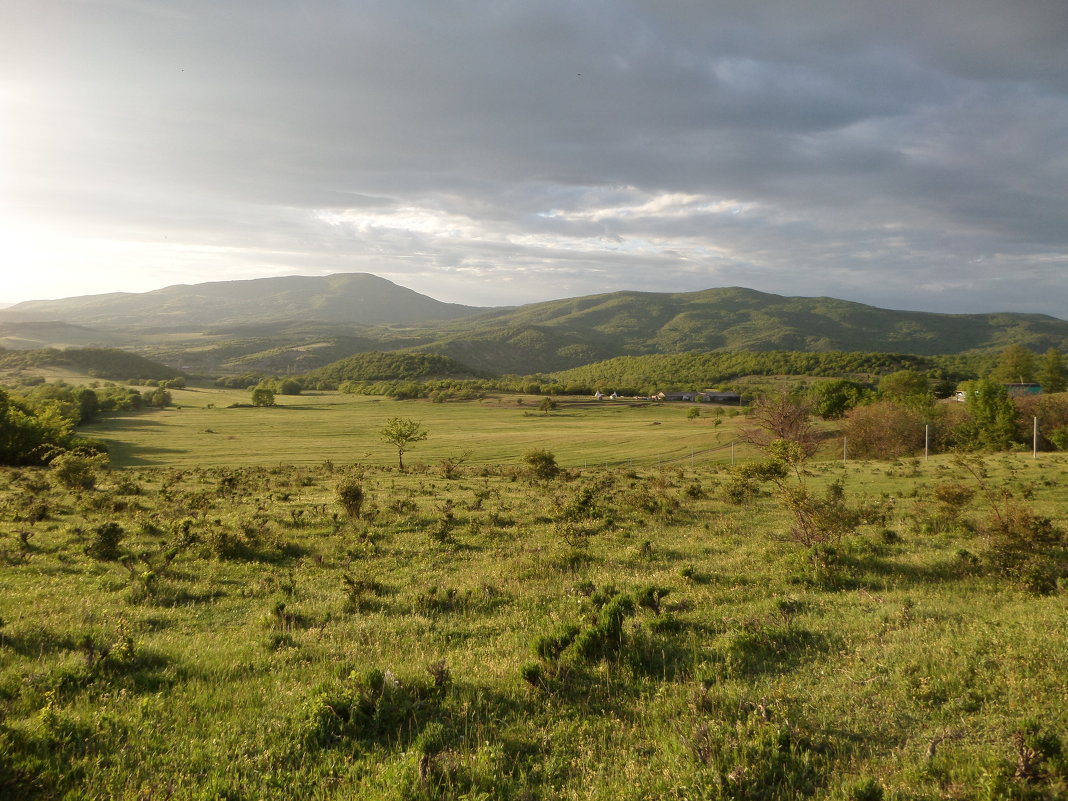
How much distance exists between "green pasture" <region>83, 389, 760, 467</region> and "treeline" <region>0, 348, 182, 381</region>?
66186 mm

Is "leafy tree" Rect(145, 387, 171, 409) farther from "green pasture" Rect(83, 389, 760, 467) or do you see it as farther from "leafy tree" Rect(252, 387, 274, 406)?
"leafy tree" Rect(252, 387, 274, 406)

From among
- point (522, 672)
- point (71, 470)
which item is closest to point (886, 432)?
point (522, 672)

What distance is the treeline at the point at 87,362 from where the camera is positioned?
581ft

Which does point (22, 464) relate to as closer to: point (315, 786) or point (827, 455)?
point (315, 786)

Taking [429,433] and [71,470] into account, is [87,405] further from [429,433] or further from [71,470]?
[71,470]

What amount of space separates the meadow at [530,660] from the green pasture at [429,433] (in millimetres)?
43769

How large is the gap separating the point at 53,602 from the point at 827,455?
70.5 m

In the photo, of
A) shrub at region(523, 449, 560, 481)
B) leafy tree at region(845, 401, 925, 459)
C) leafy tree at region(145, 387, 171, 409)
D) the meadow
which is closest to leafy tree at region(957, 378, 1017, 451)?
leafy tree at region(845, 401, 925, 459)

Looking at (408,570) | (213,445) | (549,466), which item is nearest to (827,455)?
(549,466)

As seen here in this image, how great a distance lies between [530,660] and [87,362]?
236m

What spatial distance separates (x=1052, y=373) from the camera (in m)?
125

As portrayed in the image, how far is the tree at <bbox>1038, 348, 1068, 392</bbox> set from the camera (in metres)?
122

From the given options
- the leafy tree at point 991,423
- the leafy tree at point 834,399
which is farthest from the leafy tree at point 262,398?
the leafy tree at point 991,423

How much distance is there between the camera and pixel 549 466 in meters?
38.8
